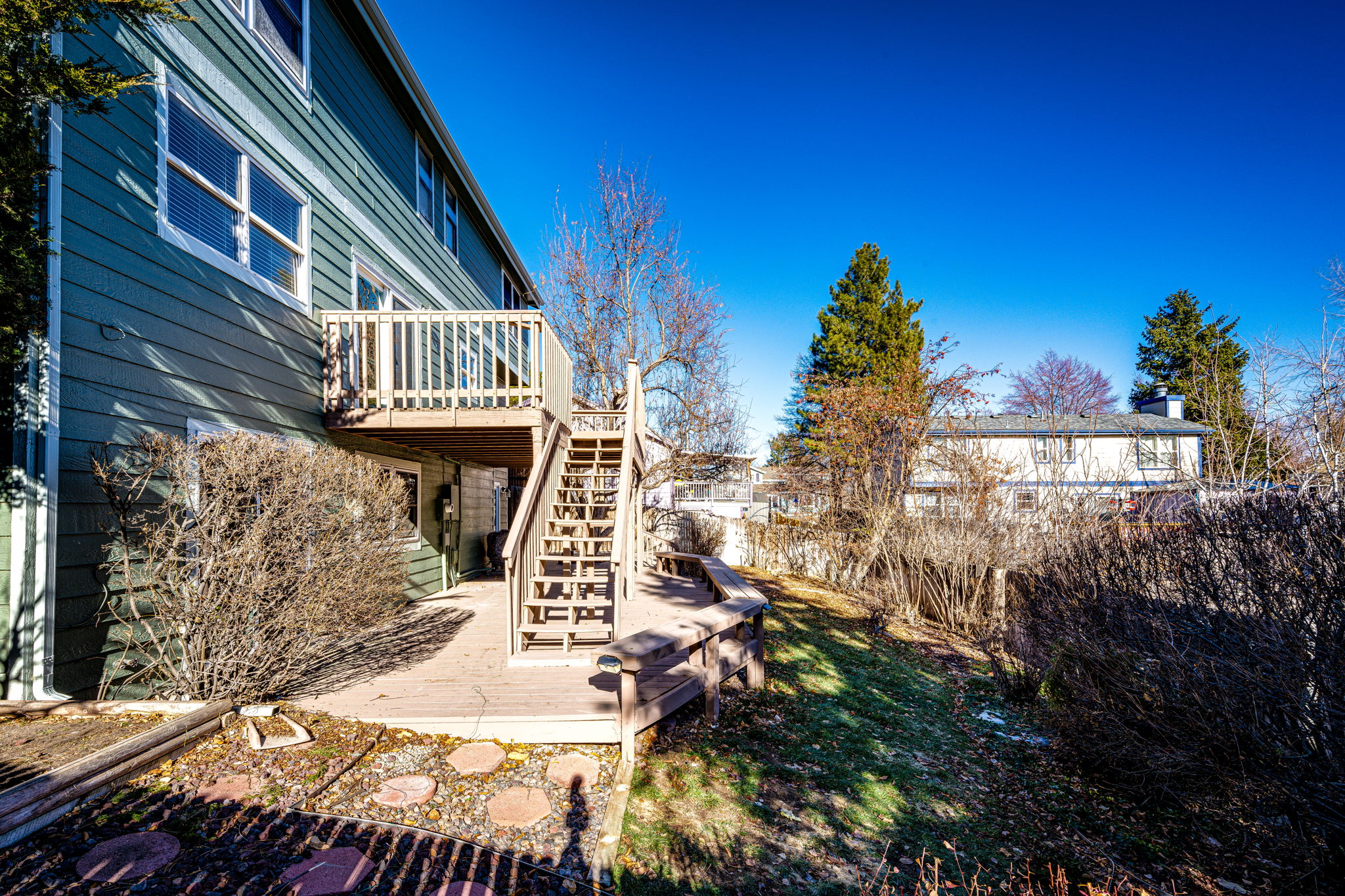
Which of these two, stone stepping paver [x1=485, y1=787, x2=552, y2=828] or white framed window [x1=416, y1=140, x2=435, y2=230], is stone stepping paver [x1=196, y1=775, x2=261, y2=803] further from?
white framed window [x1=416, y1=140, x2=435, y2=230]

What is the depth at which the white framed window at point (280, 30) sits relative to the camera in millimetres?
5824

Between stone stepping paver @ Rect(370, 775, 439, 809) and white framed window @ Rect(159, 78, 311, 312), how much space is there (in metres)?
4.63

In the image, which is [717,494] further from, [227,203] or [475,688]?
[227,203]

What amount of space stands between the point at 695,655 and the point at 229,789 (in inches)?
→ 148

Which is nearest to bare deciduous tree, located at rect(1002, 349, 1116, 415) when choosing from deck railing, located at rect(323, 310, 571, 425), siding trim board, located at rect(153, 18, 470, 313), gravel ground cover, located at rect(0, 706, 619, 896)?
deck railing, located at rect(323, 310, 571, 425)

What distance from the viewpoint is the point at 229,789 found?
3.20m

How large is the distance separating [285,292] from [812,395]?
1254 cm

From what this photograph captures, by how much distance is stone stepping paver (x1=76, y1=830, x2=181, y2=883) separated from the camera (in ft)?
8.05

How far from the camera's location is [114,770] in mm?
2984

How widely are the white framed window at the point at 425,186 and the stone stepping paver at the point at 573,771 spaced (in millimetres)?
9300

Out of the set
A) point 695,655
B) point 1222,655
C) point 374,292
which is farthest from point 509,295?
point 1222,655

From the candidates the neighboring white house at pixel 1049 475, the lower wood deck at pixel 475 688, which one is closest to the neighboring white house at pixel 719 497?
the neighboring white house at pixel 1049 475

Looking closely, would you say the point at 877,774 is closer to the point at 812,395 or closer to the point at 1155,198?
the point at 812,395

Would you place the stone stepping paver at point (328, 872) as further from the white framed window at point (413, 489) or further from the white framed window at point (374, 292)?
the white framed window at point (374, 292)
